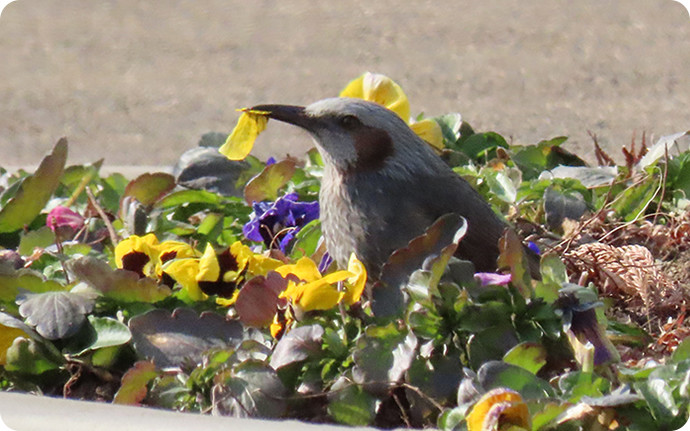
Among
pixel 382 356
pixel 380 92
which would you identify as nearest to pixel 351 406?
pixel 382 356

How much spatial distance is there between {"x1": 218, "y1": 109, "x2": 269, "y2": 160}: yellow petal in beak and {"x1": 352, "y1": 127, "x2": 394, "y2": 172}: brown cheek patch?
0.26 meters

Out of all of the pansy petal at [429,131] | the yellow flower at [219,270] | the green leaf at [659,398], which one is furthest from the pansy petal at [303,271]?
the pansy petal at [429,131]

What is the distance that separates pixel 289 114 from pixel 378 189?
0.30m

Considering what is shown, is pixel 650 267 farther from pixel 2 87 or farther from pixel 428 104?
pixel 2 87

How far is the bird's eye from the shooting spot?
274cm

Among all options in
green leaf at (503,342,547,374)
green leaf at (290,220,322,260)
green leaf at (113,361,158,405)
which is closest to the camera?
green leaf at (503,342,547,374)

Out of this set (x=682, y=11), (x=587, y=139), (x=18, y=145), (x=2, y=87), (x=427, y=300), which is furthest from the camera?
(x=682, y=11)

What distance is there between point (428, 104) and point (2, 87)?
346 cm

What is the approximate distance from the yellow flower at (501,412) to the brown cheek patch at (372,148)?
3.54ft

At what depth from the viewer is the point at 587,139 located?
6.18 meters

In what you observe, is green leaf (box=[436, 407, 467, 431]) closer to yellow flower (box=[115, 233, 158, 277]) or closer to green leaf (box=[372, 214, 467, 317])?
green leaf (box=[372, 214, 467, 317])

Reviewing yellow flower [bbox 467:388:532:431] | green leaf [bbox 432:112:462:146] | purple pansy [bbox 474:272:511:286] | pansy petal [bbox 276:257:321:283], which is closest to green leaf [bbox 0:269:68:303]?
pansy petal [bbox 276:257:321:283]

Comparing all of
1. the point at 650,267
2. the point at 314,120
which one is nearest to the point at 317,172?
the point at 314,120

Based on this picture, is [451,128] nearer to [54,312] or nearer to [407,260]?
[407,260]
